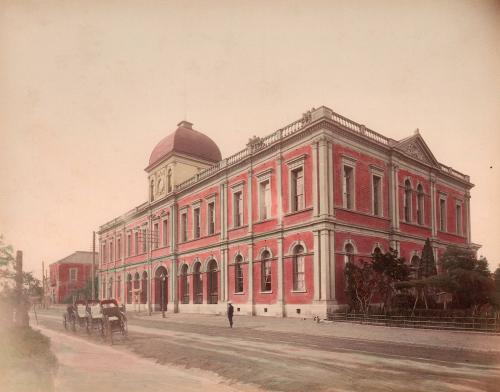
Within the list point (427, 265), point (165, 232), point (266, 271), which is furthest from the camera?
point (165, 232)

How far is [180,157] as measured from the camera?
40000 mm

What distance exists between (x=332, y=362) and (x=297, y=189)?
53.8 feet

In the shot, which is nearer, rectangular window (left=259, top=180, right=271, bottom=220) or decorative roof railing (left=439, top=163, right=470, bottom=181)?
rectangular window (left=259, top=180, right=271, bottom=220)

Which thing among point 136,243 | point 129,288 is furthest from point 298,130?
point 129,288

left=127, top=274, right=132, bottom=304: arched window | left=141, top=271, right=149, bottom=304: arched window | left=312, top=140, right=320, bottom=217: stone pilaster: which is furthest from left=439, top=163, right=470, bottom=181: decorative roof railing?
left=127, top=274, right=132, bottom=304: arched window

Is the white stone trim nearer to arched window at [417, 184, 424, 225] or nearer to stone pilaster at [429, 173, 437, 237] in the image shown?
arched window at [417, 184, 424, 225]

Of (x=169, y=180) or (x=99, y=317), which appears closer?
(x=99, y=317)

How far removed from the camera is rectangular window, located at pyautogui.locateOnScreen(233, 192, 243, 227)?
3048cm

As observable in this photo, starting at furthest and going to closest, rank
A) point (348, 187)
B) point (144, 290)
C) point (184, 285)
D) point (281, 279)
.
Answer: point (144, 290) < point (184, 285) < point (348, 187) < point (281, 279)

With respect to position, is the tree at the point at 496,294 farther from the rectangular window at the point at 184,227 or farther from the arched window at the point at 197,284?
the rectangular window at the point at 184,227

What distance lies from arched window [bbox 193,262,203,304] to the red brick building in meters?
0.09

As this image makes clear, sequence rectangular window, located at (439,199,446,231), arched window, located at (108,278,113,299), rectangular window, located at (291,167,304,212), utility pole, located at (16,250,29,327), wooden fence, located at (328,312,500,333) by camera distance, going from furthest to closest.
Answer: arched window, located at (108,278,113,299)
rectangular window, located at (439,199,446,231)
rectangular window, located at (291,167,304,212)
wooden fence, located at (328,312,500,333)
utility pole, located at (16,250,29,327)

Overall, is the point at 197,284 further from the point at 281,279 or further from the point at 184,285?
the point at 281,279

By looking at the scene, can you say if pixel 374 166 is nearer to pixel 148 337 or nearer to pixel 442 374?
pixel 148 337
